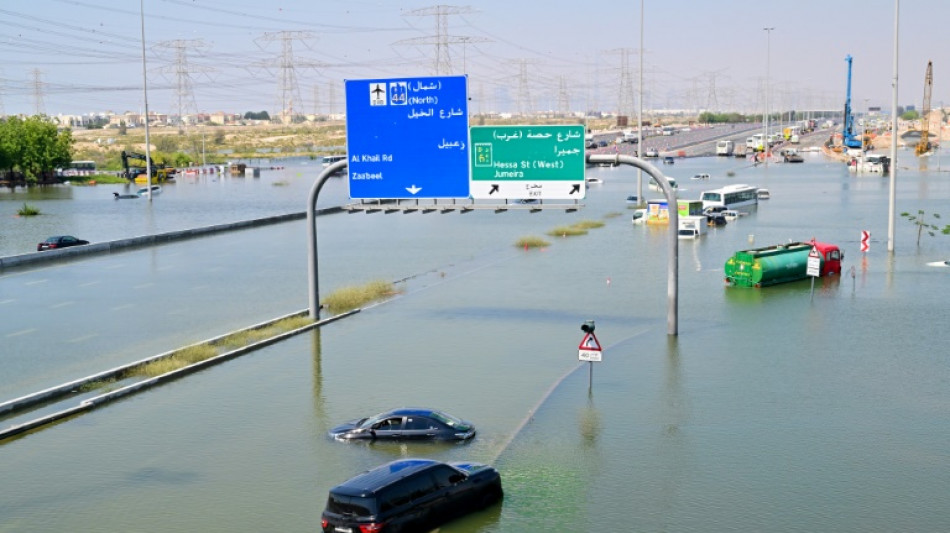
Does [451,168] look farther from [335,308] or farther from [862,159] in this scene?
[862,159]

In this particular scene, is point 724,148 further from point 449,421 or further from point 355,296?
point 449,421

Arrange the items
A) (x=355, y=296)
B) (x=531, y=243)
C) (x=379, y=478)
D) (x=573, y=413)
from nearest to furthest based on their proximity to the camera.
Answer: (x=379, y=478) < (x=573, y=413) < (x=355, y=296) < (x=531, y=243)

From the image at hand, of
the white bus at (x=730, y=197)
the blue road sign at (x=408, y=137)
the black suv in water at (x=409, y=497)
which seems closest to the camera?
the black suv in water at (x=409, y=497)

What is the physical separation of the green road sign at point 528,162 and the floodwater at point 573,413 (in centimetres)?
493

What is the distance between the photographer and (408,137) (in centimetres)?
3197

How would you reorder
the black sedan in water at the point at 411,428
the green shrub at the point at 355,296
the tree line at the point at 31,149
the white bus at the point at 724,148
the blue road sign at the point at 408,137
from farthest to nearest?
1. the white bus at the point at 724,148
2. the tree line at the point at 31,149
3. the green shrub at the point at 355,296
4. the blue road sign at the point at 408,137
5. the black sedan in water at the point at 411,428

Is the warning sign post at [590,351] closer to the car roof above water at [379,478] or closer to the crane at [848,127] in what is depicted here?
the car roof above water at [379,478]

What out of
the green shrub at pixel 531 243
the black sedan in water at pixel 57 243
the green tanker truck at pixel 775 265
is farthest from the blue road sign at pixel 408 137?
the black sedan in water at pixel 57 243

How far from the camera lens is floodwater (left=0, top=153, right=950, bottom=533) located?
17.7 m

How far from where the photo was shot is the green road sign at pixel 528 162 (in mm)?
31562

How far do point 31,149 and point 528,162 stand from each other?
110 metres

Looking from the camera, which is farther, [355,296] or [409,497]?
[355,296]

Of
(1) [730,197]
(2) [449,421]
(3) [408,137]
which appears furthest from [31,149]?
(2) [449,421]

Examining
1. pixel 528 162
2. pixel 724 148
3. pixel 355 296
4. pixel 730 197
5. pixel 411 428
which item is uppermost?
pixel 724 148
